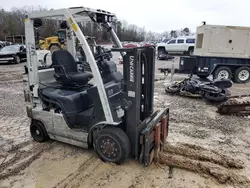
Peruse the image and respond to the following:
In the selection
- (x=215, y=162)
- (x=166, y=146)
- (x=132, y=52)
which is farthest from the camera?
(x=166, y=146)

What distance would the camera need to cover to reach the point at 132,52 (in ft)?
9.37

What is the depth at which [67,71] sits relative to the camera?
4.10 m

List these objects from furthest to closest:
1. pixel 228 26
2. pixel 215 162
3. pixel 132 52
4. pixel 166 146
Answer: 1. pixel 228 26
2. pixel 166 146
3. pixel 215 162
4. pixel 132 52

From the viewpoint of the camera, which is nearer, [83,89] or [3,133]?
[83,89]

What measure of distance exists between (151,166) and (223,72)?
8.56 meters

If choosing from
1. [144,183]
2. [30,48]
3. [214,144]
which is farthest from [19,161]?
[214,144]

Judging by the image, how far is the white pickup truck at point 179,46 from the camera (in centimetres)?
2209

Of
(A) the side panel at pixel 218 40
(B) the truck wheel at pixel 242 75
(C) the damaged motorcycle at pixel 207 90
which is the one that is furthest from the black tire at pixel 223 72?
(C) the damaged motorcycle at pixel 207 90

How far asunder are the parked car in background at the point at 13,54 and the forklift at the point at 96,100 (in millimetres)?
13365

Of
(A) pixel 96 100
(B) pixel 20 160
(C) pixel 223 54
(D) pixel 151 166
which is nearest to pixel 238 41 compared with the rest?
(C) pixel 223 54

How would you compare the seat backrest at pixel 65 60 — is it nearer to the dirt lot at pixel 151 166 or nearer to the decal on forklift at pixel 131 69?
the dirt lot at pixel 151 166

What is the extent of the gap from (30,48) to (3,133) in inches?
83.2

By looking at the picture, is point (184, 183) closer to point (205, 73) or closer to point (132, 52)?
point (132, 52)

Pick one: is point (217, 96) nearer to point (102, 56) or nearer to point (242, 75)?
point (102, 56)
